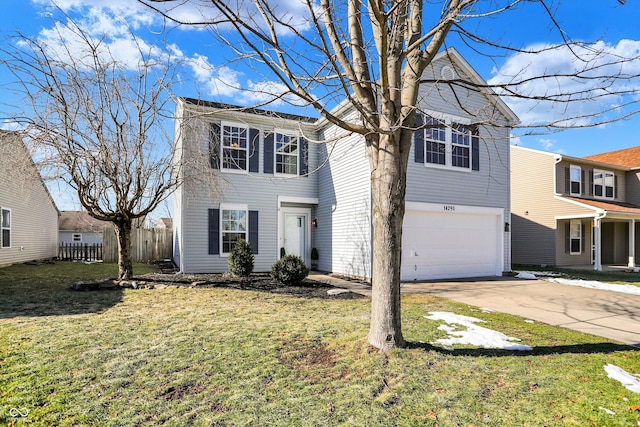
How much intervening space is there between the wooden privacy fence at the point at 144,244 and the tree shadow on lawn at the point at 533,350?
52.0 ft

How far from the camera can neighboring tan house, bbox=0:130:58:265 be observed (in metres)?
7.95

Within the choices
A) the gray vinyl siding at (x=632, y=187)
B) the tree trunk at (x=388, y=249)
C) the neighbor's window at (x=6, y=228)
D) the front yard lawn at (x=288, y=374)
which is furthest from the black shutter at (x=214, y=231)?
the gray vinyl siding at (x=632, y=187)

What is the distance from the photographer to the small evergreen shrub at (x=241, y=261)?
10.3m

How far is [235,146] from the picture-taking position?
465 inches

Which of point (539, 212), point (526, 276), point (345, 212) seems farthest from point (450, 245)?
point (539, 212)

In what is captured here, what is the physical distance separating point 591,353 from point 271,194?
393 inches

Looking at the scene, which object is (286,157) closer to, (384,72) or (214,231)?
(214,231)

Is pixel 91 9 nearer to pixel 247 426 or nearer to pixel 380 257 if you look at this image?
pixel 380 257

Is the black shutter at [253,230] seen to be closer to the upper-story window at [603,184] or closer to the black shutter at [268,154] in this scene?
the black shutter at [268,154]

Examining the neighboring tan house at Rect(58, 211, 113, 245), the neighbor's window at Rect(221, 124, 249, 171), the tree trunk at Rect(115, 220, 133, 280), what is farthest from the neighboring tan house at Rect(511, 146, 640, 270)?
the neighboring tan house at Rect(58, 211, 113, 245)

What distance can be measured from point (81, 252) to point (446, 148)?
18600 millimetres

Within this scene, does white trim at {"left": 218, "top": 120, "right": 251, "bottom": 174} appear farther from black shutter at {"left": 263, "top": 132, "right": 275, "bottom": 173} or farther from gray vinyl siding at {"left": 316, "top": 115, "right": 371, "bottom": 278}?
gray vinyl siding at {"left": 316, "top": 115, "right": 371, "bottom": 278}

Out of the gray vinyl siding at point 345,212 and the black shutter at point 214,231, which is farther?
the black shutter at point 214,231

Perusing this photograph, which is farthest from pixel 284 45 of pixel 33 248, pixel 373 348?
pixel 33 248
